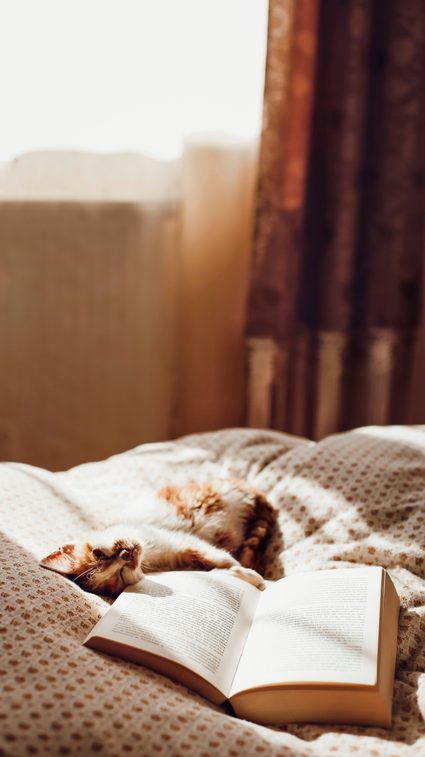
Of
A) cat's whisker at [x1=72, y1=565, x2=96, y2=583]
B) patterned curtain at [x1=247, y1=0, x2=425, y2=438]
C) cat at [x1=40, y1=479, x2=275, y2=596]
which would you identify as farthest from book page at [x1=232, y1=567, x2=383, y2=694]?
patterned curtain at [x1=247, y1=0, x2=425, y2=438]

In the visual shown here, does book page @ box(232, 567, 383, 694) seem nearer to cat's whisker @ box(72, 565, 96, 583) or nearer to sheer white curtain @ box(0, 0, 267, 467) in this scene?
cat's whisker @ box(72, 565, 96, 583)

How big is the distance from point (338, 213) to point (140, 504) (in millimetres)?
1387

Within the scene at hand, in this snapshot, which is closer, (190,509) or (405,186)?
(190,509)

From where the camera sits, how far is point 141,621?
3.08 ft

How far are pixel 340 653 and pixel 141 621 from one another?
0.25 meters

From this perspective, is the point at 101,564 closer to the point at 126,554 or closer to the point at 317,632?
the point at 126,554

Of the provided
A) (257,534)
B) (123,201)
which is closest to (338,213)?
(123,201)

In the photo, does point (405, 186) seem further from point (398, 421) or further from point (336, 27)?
point (398, 421)

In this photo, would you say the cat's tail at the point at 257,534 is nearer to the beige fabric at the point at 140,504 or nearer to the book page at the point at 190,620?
the beige fabric at the point at 140,504

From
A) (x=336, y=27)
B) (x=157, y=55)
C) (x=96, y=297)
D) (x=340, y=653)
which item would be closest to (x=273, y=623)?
(x=340, y=653)

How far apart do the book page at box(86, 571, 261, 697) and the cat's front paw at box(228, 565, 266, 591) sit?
43 mm

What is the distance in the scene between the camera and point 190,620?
961 millimetres

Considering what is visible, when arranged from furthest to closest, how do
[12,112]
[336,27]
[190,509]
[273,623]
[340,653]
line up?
[336,27], [12,112], [190,509], [273,623], [340,653]

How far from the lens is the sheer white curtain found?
2189mm
